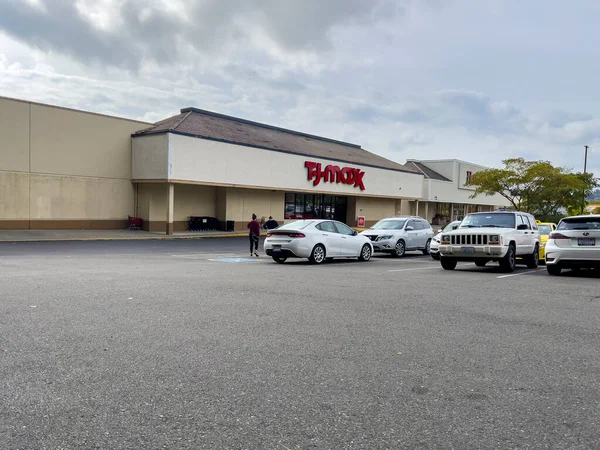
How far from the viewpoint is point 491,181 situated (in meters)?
51.2

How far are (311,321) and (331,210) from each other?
40670mm

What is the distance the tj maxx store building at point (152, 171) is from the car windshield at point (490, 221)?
19330mm

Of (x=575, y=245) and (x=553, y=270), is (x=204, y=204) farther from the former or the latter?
(x=575, y=245)

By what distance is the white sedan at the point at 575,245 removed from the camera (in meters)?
13.4

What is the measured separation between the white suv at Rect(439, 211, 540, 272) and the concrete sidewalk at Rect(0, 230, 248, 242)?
735 inches

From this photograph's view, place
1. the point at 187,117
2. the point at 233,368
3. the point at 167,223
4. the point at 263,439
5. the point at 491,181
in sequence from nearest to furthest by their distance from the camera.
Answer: the point at 263,439 → the point at 233,368 → the point at 167,223 → the point at 187,117 → the point at 491,181

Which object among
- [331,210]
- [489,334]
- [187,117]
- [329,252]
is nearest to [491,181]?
[331,210]

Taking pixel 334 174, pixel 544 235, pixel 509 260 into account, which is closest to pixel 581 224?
pixel 509 260

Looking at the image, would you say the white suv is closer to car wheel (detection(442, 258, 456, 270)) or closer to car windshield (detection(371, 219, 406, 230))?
car wheel (detection(442, 258, 456, 270))

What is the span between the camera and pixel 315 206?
45.8 metres

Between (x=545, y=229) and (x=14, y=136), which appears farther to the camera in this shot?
(x=14, y=136)

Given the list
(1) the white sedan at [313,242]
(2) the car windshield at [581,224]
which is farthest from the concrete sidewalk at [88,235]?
(2) the car windshield at [581,224]

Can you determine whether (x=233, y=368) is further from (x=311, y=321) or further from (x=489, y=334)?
(x=489, y=334)

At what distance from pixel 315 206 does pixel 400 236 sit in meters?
24.6
